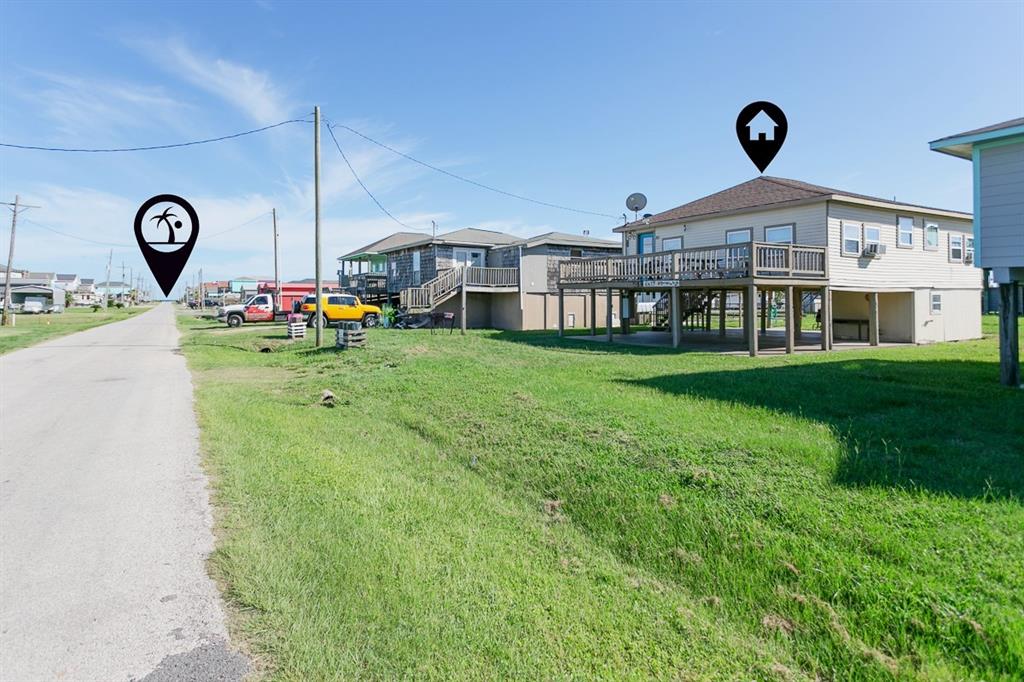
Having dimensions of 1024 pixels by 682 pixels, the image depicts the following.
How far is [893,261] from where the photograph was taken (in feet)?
67.9

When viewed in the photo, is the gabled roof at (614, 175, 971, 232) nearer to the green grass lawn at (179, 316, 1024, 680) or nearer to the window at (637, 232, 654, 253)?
the window at (637, 232, 654, 253)

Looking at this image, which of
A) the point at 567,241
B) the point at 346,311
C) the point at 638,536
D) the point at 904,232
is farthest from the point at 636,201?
the point at 638,536

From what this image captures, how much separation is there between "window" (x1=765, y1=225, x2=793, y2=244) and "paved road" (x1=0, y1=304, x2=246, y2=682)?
1813 cm

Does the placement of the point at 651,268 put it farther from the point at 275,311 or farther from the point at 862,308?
the point at 275,311

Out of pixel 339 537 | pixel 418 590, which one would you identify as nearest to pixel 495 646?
pixel 418 590

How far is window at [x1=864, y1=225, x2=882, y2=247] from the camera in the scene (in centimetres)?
1975

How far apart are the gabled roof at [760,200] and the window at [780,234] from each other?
29.2 inches

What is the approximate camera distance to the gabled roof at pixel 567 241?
32.7m

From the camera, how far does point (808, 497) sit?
5.16 m

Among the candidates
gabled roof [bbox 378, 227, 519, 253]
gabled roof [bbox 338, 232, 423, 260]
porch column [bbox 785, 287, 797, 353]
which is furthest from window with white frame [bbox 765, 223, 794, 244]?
gabled roof [bbox 338, 232, 423, 260]

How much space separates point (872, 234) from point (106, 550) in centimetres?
2205

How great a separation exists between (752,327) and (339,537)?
14.5 meters

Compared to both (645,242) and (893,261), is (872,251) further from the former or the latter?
(645,242)

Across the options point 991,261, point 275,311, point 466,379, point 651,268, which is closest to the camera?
point 991,261
